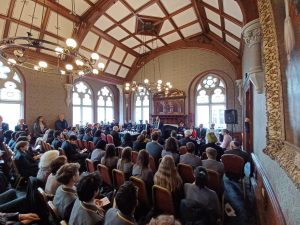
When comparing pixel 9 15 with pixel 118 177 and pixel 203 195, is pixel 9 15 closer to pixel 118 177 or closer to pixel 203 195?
pixel 118 177

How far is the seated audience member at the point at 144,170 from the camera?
305 cm

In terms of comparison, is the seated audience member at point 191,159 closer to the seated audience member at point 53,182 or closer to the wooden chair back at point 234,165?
the wooden chair back at point 234,165

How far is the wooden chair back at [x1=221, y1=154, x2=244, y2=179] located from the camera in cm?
388

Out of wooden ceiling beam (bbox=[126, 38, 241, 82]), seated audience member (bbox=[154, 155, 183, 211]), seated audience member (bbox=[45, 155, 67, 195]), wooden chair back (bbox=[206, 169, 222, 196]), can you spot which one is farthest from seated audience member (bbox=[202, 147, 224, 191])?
wooden ceiling beam (bbox=[126, 38, 241, 82])

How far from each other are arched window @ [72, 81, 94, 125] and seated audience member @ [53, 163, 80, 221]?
10.8m

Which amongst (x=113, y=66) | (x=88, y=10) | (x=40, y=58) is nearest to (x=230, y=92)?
(x=113, y=66)

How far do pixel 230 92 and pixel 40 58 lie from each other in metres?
9.25

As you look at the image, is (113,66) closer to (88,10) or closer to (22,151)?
(88,10)

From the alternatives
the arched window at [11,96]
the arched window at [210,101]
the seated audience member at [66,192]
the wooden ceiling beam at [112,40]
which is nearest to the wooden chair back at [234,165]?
the seated audience member at [66,192]

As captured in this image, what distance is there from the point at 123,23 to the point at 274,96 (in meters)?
8.92

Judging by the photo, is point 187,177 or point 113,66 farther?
point 113,66

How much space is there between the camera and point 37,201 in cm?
238

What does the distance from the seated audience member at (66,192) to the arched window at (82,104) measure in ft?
35.4

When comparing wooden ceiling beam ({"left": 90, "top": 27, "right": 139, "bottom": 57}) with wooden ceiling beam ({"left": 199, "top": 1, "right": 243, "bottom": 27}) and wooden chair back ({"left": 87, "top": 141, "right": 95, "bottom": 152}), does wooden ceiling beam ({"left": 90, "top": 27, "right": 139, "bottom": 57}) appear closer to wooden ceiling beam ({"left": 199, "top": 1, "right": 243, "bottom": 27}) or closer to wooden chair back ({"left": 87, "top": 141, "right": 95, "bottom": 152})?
wooden ceiling beam ({"left": 199, "top": 1, "right": 243, "bottom": 27})
